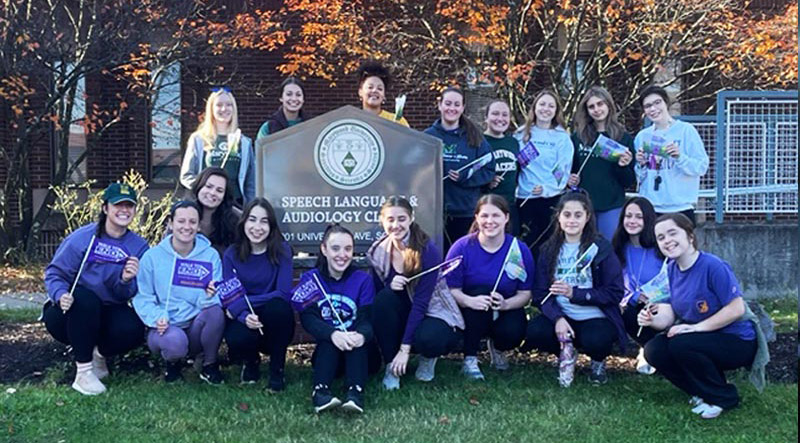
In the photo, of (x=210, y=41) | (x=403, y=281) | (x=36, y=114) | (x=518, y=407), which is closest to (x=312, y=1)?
(x=210, y=41)

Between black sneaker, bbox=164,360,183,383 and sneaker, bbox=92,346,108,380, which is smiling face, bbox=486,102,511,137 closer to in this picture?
black sneaker, bbox=164,360,183,383

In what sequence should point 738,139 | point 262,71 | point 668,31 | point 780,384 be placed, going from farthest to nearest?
1. point 262,71
2. point 668,31
3. point 738,139
4. point 780,384

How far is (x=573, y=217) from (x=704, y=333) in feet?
3.53

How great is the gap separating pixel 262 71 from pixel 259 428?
8729 millimetres

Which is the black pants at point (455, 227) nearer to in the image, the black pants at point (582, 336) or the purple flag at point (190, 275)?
the black pants at point (582, 336)

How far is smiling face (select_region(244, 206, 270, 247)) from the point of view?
555 cm

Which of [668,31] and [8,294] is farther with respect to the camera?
[668,31]

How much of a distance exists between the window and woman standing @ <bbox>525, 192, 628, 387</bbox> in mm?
8206

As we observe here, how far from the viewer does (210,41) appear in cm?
1055

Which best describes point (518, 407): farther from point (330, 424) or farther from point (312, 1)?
point (312, 1)

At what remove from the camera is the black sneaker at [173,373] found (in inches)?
224

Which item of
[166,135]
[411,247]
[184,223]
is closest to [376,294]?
[411,247]

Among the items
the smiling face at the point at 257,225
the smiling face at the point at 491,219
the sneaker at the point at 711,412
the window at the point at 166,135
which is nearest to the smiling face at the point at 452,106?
the smiling face at the point at 491,219

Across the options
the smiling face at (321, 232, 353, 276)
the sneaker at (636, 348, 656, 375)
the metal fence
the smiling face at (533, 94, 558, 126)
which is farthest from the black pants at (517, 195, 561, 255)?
the metal fence
